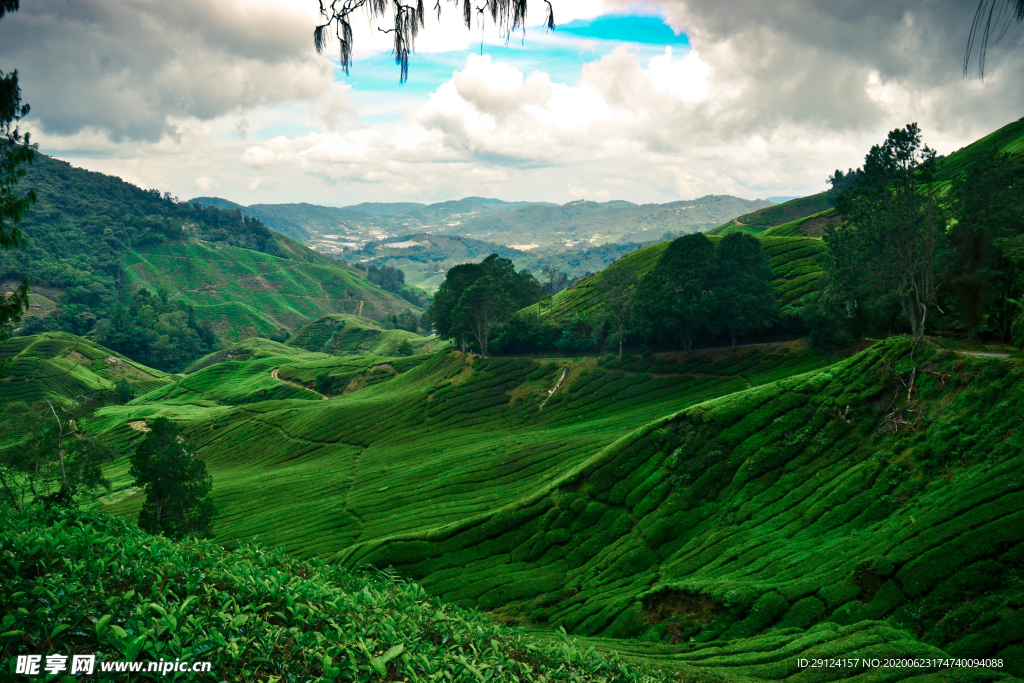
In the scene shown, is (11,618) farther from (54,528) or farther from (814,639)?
(814,639)

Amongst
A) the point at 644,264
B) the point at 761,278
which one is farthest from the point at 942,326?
the point at 644,264

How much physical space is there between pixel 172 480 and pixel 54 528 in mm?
35159

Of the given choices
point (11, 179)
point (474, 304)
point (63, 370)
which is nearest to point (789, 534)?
point (11, 179)

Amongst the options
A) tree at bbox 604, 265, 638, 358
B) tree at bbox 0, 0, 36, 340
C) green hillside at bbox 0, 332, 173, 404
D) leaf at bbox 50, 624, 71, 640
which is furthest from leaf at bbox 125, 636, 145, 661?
green hillside at bbox 0, 332, 173, 404

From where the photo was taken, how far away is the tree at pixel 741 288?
64.6 meters

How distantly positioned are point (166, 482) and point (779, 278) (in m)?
84.3

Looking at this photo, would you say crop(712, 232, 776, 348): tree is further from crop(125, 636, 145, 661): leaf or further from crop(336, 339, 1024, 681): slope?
crop(125, 636, 145, 661): leaf

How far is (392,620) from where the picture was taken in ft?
37.3

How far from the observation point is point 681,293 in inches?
2645

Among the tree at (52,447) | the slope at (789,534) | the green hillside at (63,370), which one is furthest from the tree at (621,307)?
the green hillside at (63,370)

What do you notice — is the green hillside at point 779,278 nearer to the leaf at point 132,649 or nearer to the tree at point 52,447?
the tree at point 52,447

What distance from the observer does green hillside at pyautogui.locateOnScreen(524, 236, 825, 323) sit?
79088mm

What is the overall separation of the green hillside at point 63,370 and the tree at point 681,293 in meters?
117

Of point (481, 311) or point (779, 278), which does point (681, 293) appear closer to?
point (779, 278)
